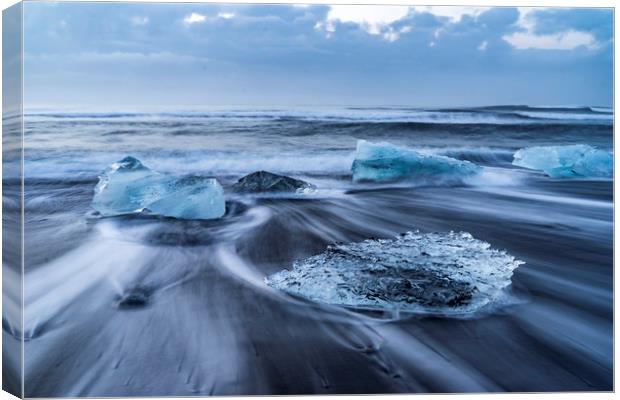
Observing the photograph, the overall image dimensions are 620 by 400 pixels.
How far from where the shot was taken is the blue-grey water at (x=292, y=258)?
134 inches

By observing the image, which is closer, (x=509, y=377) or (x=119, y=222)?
(x=509, y=377)

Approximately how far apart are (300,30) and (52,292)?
1913 mm

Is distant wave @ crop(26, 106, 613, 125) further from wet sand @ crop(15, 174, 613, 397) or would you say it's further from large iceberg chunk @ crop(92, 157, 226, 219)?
wet sand @ crop(15, 174, 613, 397)

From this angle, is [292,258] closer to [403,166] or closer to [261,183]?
[261,183]

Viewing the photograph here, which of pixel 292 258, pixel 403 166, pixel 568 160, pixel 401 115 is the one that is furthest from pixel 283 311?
pixel 568 160

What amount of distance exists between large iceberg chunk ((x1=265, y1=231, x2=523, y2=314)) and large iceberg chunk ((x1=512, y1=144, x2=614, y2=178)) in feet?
2.14

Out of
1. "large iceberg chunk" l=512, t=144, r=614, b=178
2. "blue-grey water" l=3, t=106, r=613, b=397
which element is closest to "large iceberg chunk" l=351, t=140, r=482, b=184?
"blue-grey water" l=3, t=106, r=613, b=397

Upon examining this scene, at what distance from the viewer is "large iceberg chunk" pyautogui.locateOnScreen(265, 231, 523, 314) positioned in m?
3.68

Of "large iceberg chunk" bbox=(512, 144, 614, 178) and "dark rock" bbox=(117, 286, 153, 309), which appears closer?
"dark rock" bbox=(117, 286, 153, 309)

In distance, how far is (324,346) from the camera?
3469mm

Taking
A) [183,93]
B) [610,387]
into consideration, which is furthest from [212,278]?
[610,387]

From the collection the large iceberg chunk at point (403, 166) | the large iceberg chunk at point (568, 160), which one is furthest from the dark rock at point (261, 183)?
the large iceberg chunk at point (568, 160)

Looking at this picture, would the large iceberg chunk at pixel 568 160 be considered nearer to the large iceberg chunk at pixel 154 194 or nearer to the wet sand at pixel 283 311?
the wet sand at pixel 283 311

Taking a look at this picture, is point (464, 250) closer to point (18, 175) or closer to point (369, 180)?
point (369, 180)
